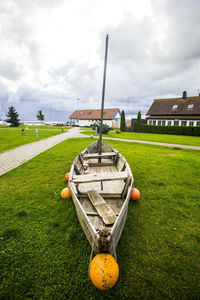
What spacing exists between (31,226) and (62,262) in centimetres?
135

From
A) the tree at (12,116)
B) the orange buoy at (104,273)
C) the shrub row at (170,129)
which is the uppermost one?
the tree at (12,116)

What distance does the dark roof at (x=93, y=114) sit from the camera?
48.3 metres

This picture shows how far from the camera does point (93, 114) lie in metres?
53.9

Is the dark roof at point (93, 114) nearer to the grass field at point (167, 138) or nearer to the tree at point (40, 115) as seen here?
the grass field at point (167, 138)

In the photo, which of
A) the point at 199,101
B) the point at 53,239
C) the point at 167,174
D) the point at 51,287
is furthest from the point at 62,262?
the point at 199,101

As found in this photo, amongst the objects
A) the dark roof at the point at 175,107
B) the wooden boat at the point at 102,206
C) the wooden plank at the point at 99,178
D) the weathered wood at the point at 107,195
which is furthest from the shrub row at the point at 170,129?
the weathered wood at the point at 107,195

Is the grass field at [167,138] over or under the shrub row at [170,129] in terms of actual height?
under

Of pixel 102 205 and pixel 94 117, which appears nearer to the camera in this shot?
pixel 102 205

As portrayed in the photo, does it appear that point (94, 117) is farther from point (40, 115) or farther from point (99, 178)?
point (99, 178)

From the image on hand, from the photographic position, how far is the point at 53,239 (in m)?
3.12

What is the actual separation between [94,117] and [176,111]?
92.1 ft

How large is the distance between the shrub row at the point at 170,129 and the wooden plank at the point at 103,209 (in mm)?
30755

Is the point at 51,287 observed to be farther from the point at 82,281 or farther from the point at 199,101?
the point at 199,101

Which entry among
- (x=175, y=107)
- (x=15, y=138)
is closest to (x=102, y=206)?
(x=15, y=138)
